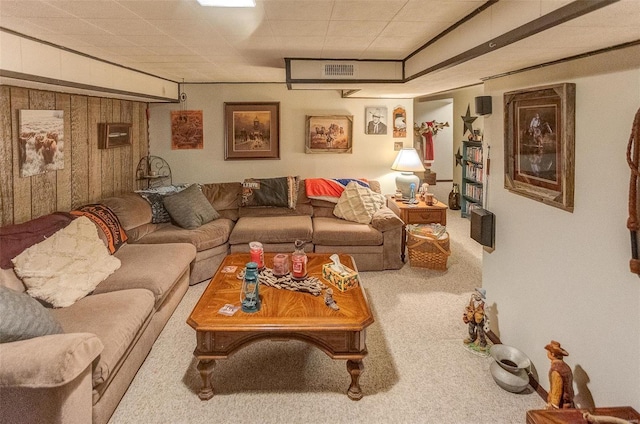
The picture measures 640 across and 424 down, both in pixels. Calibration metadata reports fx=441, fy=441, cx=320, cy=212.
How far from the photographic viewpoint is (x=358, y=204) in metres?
5.18

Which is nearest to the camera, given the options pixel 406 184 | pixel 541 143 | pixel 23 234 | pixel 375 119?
pixel 541 143

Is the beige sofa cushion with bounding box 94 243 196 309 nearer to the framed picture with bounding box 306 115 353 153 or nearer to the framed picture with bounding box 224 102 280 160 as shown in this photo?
→ the framed picture with bounding box 224 102 280 160

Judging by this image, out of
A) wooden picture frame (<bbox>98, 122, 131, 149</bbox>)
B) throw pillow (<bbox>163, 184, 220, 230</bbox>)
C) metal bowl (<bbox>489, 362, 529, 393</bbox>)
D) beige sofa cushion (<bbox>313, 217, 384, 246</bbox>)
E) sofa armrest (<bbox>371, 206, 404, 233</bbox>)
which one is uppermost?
wooden picture frame (<bbox>98, 122, 131, 149</bbox>)

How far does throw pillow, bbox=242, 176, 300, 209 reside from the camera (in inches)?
216

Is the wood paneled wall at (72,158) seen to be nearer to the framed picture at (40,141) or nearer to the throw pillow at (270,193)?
the framed picture at (40,141)

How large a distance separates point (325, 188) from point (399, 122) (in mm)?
1465

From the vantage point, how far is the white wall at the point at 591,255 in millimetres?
1904

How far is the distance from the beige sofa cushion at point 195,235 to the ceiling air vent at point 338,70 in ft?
6.43

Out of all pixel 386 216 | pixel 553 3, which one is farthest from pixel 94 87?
pixel 553 3

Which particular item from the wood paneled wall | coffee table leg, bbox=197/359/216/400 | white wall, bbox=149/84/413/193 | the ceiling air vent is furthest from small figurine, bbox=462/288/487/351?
the wood paneled wall

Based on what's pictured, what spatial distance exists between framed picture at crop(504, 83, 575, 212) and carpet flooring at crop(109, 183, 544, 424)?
119 centimetres

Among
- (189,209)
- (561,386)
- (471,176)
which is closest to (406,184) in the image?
(471,176)

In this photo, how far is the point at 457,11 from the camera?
2.33m

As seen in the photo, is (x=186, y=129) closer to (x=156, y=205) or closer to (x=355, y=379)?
(x=156, y=205)
